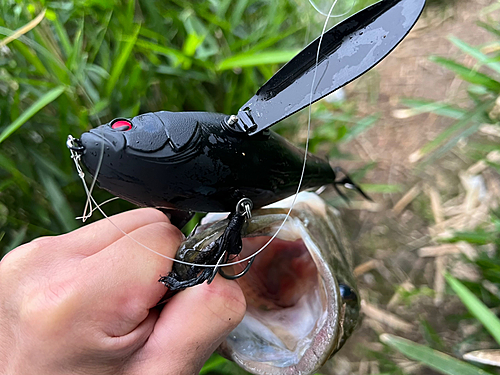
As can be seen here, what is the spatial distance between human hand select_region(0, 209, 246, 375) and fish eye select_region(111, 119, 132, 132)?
22cm

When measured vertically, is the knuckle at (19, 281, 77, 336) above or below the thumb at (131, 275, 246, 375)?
above

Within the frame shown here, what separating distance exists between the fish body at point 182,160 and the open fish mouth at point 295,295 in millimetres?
122

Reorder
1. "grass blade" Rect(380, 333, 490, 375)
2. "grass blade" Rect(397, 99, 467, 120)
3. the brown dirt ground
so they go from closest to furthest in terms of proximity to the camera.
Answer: "grass blade" Rect(380, 333, 490, 375), "grass blade" Rect(397, 99, 467, 120), the brown dirt ground

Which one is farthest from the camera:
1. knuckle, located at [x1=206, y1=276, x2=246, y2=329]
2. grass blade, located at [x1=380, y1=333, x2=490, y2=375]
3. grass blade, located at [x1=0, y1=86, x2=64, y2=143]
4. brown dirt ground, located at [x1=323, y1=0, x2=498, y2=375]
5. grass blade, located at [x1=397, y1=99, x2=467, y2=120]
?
brown dirt ground, located at [x1=323, y1=0, x2=498, y2=375]

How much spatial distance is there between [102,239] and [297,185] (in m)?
0.38

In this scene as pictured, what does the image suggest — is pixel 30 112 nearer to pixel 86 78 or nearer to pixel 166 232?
pixel 86 78

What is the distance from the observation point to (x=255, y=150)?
0.60 m

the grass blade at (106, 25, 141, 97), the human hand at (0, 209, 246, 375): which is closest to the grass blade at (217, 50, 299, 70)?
the grass blade at (106, 25, 141, 97)

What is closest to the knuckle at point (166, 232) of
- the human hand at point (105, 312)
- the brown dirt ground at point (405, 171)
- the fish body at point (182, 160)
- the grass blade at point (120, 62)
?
the human hand at point (105, 312)

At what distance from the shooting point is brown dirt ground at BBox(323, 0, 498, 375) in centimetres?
135

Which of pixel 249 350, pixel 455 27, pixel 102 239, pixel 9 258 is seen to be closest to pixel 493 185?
pixel 455 27

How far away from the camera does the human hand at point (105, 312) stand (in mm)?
578

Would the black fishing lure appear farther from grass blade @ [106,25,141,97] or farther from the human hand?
grass blade @ [106,25,141,97]

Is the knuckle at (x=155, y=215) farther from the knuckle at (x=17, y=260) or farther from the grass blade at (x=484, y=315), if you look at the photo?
the grass blade at (x=484, y=315)
